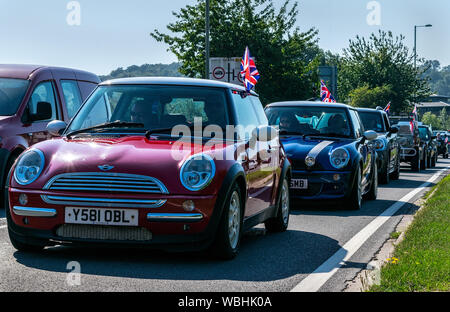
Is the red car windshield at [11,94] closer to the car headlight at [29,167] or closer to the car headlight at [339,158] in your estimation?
the car headlight at [339,158]

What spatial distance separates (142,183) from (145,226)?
0.34 metres

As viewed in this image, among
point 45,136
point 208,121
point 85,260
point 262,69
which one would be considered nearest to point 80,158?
point 85,260

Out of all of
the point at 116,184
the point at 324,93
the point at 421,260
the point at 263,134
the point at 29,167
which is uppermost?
the point at 324,93

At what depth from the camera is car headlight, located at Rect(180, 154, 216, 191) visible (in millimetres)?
6719

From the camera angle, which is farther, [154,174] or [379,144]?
[379,144]

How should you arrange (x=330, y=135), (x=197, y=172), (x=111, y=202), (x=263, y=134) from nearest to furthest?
(x=111, y=202) → (x=197, y=172) → (x=263, y=134) → (x=330, y=135)

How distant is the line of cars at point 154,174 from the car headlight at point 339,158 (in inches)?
111

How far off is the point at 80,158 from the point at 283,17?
109 ft

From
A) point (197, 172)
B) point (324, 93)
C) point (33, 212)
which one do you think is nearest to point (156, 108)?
point (197, 172)

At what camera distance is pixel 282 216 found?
943cm

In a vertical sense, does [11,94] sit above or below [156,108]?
above

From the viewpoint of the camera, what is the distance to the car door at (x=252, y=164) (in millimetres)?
7875

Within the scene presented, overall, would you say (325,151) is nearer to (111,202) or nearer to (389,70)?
(111,202)

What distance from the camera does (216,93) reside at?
8125 millimetres
